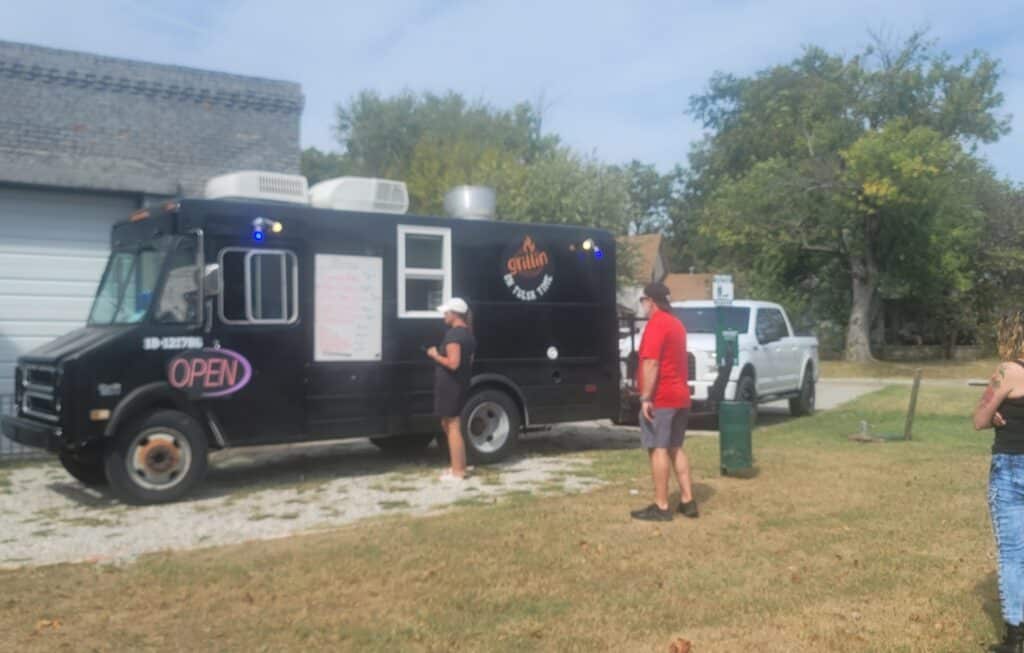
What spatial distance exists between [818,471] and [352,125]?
160 feet

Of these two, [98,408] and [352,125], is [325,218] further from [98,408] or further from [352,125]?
[352,125]

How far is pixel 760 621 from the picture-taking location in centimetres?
519

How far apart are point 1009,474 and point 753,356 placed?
986 centimetres

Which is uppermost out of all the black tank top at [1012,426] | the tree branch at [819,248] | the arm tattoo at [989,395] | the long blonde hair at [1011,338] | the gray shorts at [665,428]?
the tree branch at [819,248]

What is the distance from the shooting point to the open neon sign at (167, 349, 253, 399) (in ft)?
28.0

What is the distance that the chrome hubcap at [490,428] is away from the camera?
10539mm

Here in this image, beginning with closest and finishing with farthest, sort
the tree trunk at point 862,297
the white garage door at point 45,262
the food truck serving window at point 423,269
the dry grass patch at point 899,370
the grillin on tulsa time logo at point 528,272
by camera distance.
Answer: the food truck serving window at point 423,269
the grillin on tulsa time logo at point 528,272
the white garage door at point 45,262
the dry grass patch at point 899,370
the tree trunk at point 862,297

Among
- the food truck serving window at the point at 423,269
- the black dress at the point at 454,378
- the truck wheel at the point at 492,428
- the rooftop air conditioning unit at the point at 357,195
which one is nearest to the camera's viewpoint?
the black dress at the point at 454,378

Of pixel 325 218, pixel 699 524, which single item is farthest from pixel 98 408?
pixel 699 524

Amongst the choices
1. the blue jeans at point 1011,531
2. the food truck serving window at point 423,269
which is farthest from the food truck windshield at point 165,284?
the blue jeans at point 1011,531

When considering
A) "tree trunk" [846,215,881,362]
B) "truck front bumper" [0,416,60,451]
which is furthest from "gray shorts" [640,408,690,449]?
"tree trunk" [846,215,881,362]

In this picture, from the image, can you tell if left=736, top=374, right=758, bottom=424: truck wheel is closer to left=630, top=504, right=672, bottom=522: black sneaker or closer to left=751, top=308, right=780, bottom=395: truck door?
left=751, top=308, right=780, bottom=395: truck door

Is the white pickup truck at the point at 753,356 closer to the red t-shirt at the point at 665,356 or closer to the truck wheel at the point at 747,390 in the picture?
the truck wheel at the point at 747,390

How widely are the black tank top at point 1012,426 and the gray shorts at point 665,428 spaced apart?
9.58ft
